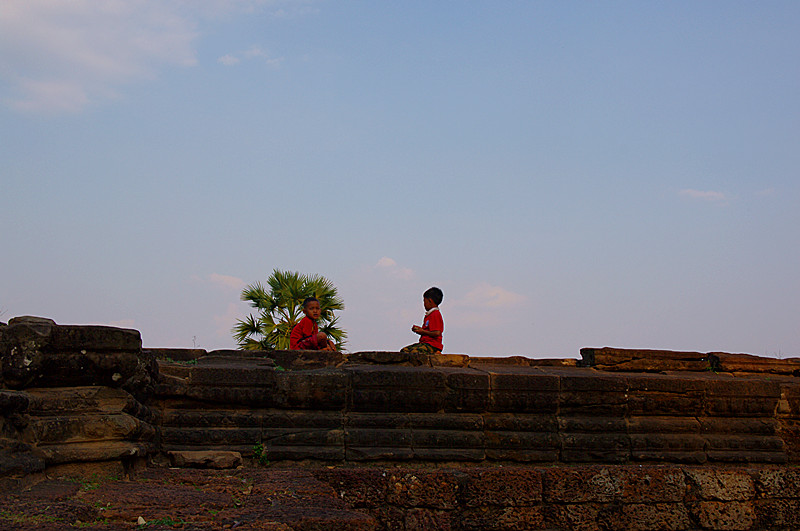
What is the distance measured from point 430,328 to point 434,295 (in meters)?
0.50

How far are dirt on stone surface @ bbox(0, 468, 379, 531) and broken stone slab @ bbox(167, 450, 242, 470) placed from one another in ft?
3.74

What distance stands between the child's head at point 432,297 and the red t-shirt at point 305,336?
1427 mm

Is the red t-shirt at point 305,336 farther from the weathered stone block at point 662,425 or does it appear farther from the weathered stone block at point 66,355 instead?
the weathered stone block at point 662,425

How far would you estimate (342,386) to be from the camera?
6.82 metres

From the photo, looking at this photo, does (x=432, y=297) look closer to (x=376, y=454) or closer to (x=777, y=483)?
(x=376, y=454)

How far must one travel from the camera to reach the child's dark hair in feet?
30.0

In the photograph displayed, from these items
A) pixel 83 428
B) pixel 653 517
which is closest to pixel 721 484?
pixel 653 517

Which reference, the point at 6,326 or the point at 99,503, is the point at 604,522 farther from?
the point at 6,326

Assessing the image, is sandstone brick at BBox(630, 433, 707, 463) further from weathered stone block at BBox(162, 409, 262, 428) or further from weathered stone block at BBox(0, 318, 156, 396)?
weathered stone block at BBox(0, 318, 156, 396)

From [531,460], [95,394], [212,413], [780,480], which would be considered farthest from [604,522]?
[95,394]

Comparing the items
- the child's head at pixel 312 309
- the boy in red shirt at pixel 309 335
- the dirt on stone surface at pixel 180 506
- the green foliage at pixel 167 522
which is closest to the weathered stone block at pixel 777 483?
the dirt on stone surface at pixel 180 506

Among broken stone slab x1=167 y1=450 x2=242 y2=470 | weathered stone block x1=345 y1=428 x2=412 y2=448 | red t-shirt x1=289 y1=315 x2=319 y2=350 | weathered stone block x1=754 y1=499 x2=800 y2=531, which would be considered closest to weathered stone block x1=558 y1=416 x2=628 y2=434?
weathered stone block x1=754 y1=499 x2=800 y2=531

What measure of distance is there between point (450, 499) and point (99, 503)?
2.97m

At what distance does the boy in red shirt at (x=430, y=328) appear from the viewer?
8.55 metres
